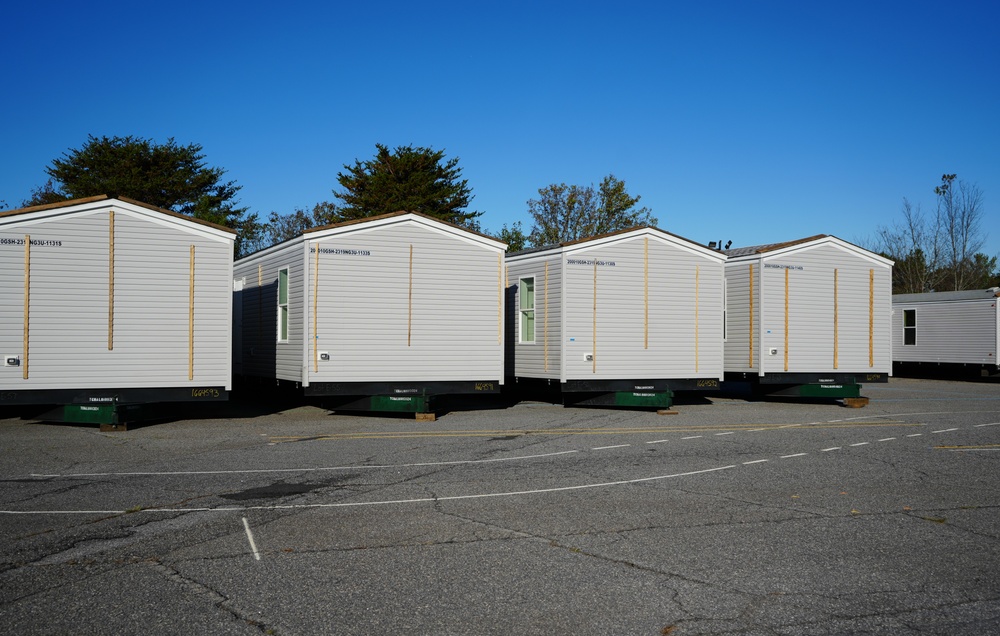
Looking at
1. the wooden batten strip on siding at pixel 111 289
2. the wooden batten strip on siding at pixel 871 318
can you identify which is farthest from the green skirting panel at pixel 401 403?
the wooden batten strip on siding at pixel 871 318

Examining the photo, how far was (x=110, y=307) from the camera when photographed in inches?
574

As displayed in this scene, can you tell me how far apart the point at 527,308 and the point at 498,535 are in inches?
503

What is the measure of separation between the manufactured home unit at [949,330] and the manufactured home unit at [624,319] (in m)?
15.2

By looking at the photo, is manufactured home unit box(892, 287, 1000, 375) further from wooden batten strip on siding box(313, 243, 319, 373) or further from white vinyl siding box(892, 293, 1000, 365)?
wooden batten strip on siding box(313, 243, 319, 373)

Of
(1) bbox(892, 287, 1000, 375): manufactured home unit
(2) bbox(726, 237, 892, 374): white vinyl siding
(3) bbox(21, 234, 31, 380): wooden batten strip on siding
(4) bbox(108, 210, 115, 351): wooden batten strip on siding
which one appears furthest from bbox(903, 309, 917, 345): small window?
(3) bbox(21, 234, 31, 380): wooden batten strip on siding

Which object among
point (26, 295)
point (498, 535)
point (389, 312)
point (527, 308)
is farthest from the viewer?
point (527, 308)

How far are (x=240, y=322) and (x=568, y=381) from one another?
8.33 metres

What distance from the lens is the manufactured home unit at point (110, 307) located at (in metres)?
14.1

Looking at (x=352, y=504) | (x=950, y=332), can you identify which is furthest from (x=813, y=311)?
(x=352, y=504)

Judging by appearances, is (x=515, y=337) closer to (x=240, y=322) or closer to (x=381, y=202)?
(x=240, y=322)

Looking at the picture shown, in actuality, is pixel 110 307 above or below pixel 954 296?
below

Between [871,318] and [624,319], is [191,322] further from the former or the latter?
[871,318]

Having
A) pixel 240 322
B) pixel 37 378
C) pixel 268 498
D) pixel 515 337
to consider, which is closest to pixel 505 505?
pixel 268 498

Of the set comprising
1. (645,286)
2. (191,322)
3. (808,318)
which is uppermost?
(645,286)
